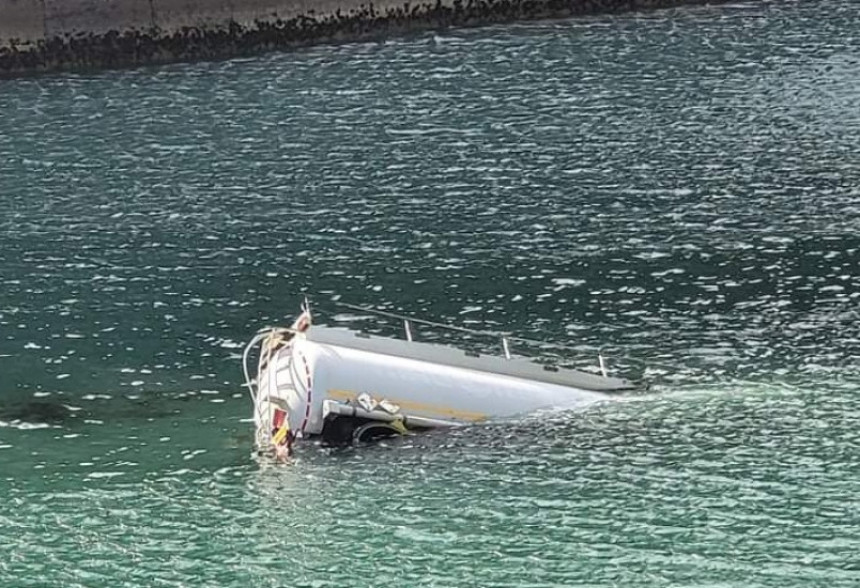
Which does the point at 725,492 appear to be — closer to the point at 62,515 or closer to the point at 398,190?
the point at 62,515

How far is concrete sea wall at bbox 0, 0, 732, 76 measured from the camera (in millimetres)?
70500

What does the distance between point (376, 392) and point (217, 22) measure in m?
41.6

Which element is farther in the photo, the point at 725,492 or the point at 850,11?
the point at 850,11

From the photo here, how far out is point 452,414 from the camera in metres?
32.7

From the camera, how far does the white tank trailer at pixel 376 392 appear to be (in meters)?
32.4

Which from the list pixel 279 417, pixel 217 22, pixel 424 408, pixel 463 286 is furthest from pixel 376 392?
pixel 217 22

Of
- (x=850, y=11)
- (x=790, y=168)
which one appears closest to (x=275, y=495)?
(x=790, y=168)

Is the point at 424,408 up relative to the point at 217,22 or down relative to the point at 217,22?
down

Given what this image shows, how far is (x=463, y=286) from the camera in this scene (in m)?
41.5

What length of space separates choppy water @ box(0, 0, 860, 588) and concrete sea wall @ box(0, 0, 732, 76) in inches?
69.2

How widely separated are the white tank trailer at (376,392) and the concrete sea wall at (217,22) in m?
38.8

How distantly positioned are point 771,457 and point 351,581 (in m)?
8.39

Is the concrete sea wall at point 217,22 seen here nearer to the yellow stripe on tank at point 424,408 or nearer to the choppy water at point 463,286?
the choppy water at point 463,286

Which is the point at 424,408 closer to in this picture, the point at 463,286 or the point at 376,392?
the point at 376,392
